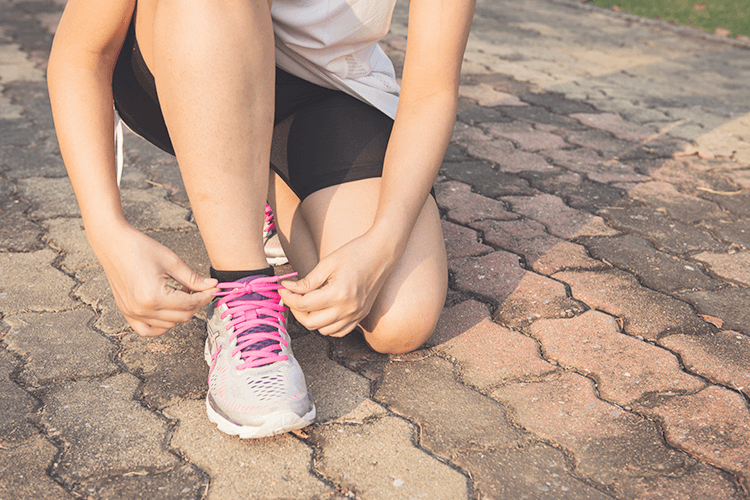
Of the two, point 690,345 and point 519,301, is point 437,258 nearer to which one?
point 519,301

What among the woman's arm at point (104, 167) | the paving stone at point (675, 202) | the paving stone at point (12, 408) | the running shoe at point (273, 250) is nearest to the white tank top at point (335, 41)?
the woman's arm at point (104, 167)

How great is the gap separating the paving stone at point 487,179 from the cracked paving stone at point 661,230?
0.99 ft

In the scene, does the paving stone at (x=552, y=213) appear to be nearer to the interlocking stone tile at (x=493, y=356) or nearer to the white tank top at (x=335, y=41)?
the interlocking stone tile at (x=493, y=356)

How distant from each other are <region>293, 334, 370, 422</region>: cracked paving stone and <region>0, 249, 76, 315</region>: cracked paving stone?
0.57 metres

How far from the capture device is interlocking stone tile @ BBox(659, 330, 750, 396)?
146 centimetres

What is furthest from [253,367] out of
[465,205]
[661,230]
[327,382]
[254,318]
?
[661,230]

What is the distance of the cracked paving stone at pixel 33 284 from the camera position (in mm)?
1604

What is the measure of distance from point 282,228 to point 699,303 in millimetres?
1048

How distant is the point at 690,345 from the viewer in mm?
1568

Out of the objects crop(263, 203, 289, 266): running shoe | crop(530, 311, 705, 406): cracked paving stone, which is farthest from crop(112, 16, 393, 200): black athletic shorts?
crop(530, 311, 705, 406): cracked paving stone

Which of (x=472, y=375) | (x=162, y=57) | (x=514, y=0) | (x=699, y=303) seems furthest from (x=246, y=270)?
(x=514, y=0)

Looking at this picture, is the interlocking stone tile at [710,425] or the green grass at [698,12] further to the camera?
the green grass at [698,12]

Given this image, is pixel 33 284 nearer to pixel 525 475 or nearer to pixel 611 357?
pixel 525 475

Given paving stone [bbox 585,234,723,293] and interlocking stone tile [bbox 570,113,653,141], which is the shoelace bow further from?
interlocking stone tile [bbox 570,113,653,141]
